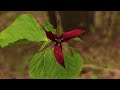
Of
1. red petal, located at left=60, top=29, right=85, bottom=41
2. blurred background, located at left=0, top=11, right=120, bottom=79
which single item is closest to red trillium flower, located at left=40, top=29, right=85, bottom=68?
red petal, located at left=60, top=29, right=85, bottom=41

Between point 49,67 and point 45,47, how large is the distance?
68mm

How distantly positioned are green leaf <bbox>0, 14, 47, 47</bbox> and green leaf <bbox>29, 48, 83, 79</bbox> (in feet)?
0.16

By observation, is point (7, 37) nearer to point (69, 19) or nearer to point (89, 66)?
point (89, 66)

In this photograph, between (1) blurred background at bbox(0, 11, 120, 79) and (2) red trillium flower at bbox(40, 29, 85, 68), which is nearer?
(2) red trillium flower at bbox(40, 29, 85, 68)

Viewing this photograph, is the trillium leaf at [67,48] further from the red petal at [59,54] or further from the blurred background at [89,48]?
the blurred background at [89,48]

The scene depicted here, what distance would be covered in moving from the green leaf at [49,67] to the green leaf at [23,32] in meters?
0.05

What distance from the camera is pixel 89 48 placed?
389 centimetres

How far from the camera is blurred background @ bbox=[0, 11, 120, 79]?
344 cm

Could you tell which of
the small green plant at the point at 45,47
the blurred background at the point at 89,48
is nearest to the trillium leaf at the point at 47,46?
the small green plant at the point at 45,47

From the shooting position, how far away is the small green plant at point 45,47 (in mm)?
729

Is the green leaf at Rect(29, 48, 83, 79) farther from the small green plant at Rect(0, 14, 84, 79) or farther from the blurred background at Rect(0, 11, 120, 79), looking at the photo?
the blurred background at Rect(0, 11, 120, 79)

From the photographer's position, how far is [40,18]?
4.02m

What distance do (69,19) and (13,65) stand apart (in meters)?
0.90

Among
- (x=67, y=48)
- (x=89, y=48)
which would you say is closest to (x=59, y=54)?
(x=67, y=48)
